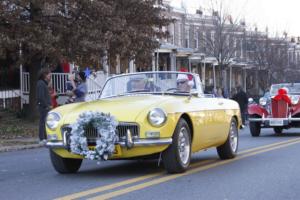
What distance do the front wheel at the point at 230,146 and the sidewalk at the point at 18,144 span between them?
626 cm

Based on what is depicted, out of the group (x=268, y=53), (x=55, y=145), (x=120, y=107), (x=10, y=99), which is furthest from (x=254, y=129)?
(x=268, y=53)

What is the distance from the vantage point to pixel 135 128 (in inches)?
337

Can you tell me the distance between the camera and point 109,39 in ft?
69.2

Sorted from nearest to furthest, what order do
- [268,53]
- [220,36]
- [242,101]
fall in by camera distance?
[242,101], [220,36], [268,53]

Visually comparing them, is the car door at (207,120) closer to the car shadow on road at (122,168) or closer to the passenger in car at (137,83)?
the car shadow on road at (122,168)

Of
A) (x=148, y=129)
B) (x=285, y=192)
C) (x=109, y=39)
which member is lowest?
(x=285, y=192)

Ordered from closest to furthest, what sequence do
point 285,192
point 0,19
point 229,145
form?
point 285,192 → point 229,145 → point 0,19

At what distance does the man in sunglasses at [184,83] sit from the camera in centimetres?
1035

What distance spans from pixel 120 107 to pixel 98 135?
20.6 inches

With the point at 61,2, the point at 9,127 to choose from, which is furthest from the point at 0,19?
the point at 9,127

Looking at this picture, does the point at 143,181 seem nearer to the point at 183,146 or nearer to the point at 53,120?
the point at 183,146

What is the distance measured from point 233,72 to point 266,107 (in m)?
35.3

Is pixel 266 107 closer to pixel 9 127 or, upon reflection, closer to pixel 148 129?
pixel 9 127

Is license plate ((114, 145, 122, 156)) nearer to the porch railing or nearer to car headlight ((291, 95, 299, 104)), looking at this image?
car headlight ((291, 95, 299, 104))
